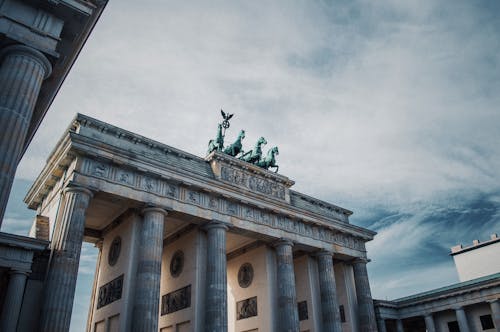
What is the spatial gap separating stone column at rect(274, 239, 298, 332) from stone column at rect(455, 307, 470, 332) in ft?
Result: 50.5

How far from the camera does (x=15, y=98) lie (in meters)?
9.37

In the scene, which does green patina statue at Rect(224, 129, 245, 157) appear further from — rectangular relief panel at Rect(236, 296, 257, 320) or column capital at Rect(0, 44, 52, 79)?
column capital at Rect(0, 44, 52, 79)

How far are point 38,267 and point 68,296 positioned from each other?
2026 mm

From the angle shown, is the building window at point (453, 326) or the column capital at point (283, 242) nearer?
the column capital at point (283, 242)

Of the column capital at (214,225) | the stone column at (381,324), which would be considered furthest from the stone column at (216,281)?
the stone column at (381,324)

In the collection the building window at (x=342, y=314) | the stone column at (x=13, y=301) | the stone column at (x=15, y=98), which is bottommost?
the stone column at (x=13, y=301)

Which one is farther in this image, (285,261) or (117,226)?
(285,261)

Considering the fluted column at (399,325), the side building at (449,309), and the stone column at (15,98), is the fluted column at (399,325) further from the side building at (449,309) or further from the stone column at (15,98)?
the stone column at (15,98)

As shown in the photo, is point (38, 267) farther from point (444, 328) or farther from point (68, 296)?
point (444, 328)

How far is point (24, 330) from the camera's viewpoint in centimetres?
1645

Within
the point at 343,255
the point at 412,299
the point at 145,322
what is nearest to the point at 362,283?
the point at 343,255

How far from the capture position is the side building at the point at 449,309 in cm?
3120

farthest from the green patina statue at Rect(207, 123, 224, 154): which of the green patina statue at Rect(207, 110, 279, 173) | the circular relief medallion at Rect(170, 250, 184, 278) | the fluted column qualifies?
the fluted column

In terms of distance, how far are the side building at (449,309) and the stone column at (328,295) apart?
7538 mm
